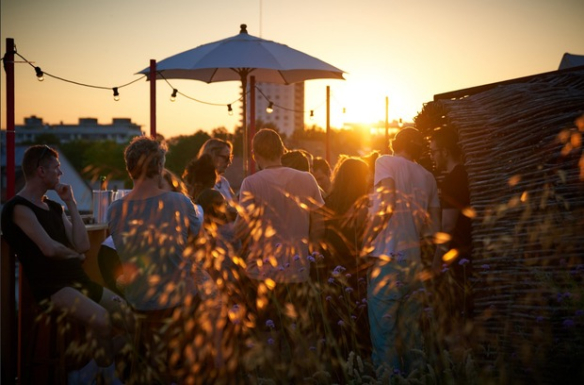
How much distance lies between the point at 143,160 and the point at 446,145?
7.12ft

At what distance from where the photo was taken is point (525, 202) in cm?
438

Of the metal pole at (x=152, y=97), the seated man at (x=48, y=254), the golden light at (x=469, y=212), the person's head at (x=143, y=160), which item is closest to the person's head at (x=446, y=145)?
the golden light at (x=469, y=212)

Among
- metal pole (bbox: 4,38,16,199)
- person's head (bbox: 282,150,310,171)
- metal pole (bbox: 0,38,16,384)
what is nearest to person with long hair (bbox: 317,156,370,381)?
person's head (bbox: 282,150,310,171)

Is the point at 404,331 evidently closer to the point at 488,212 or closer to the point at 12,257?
the point at 488,212

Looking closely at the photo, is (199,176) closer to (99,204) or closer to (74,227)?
(74,227)

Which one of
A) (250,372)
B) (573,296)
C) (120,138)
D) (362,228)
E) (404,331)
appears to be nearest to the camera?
(573,296)

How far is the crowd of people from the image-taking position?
3912mm

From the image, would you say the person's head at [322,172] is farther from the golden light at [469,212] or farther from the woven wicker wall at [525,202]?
the golden light at [469,212]

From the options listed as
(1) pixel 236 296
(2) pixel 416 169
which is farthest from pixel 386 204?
(1) pixel 236 296

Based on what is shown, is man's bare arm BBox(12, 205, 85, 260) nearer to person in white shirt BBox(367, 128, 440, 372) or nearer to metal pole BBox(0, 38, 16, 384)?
metal pole BBox(0, 38, 16, 384)

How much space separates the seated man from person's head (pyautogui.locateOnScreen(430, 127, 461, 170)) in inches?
94.2

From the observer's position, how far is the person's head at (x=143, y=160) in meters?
4.03

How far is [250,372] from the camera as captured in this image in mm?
3393

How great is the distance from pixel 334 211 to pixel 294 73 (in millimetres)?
6305
